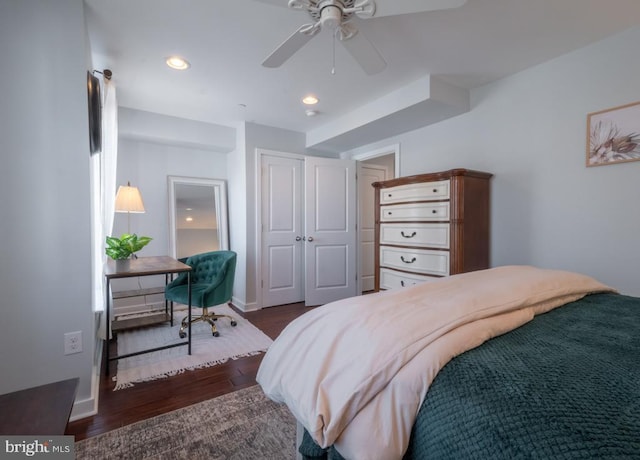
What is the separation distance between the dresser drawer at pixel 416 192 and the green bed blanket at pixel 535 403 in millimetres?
1722

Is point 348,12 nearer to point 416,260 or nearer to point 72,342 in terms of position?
point 416,260

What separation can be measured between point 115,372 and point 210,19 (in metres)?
2.57

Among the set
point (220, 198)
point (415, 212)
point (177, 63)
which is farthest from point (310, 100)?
point (220, 198)

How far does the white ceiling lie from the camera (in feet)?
5.86

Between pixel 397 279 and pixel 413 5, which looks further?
pixel 397 279

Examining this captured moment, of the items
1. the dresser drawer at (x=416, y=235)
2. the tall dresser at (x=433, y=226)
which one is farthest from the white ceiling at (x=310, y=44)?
the dresser drawer at (x=416, y=235)

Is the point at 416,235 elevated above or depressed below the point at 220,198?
below

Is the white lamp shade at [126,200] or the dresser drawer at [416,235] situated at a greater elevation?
the white lamp shade at [126,200]

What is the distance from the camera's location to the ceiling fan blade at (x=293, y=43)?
4.82 ft

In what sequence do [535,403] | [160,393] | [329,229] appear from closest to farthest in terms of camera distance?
[535,403] → [160,393] → [329,229]

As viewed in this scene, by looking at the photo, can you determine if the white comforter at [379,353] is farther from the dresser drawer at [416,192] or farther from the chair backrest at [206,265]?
the chair backrest at [206,265]

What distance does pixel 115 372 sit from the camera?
2.24m

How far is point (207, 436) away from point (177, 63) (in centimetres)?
260

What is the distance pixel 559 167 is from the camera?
2.27 m
